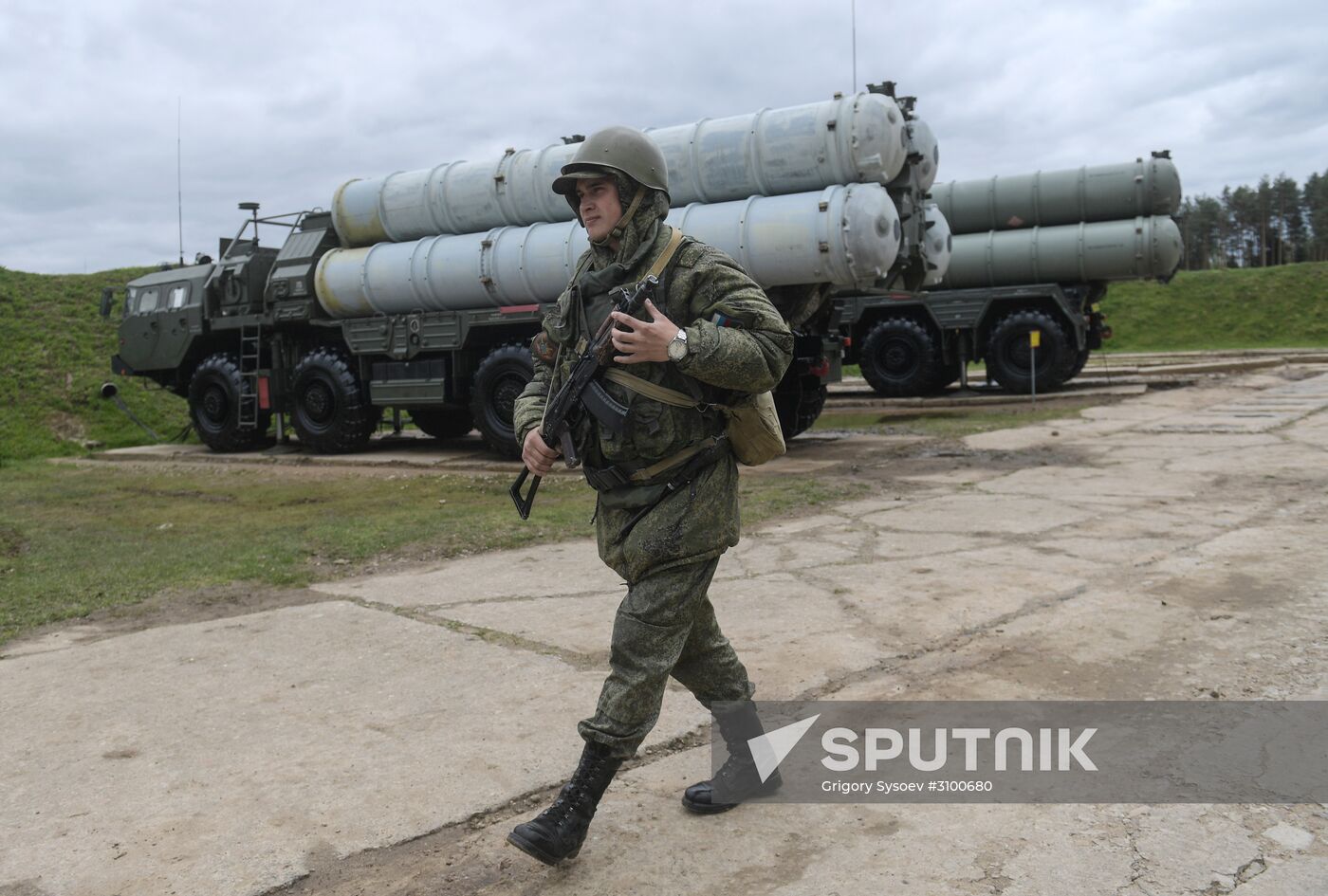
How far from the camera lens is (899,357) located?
58.0 ft

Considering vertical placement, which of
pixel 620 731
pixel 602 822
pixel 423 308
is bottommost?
pixel 602 822

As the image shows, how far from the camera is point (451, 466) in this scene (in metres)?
11.4

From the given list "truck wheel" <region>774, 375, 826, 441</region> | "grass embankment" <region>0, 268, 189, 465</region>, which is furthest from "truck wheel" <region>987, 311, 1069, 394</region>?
"grass embankment" <region>0, 268, 189, 465</region>

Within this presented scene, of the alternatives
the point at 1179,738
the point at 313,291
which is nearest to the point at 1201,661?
the point at 1179,738

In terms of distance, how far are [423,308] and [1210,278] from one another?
38.6 m

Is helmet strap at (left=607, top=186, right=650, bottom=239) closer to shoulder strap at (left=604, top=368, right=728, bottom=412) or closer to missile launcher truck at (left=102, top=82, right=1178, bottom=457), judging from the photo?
shoulder strap at (left=604, top=368, right=728, bottom=412)

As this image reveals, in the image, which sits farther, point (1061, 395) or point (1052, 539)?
point (1061, 395)

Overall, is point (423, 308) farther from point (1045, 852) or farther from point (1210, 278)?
point (1210, 278)

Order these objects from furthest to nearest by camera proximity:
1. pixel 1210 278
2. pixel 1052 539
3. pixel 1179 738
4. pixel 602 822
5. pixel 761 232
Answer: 1. pixel 1210 278
2. pixel 761 232
3. pixel 1052 539
4. pixel 1179 738
5. pixel 602 822

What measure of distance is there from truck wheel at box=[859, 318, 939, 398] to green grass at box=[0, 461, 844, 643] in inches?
355

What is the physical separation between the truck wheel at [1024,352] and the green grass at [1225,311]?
2219cm

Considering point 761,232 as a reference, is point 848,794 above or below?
below

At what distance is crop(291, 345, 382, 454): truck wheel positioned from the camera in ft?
42.4

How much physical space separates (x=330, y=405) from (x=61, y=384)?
7363mm
